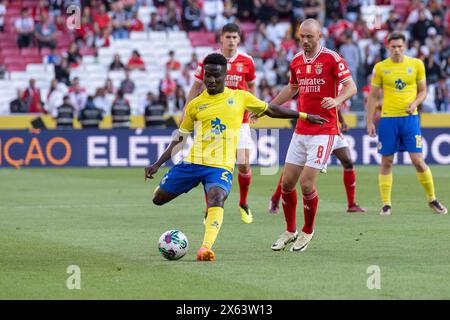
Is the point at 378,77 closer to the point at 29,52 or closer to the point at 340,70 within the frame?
the point at 340,70

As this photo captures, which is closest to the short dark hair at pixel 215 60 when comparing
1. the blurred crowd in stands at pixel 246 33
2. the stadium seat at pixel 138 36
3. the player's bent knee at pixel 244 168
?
the player's bent knee at pixel 244 168

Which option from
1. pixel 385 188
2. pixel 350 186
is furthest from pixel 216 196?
pixel 350 186

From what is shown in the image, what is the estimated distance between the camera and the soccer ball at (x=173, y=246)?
10305 millimetres

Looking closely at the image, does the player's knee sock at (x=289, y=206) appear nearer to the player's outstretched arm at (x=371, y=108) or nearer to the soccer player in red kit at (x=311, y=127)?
the soccer player in red kit at (x=311, y=127)

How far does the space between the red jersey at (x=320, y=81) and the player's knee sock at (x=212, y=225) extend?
1647mm

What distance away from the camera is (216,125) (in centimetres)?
1070

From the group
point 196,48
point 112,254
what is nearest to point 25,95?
point 196,48

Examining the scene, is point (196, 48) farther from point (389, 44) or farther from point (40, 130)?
point (389, 44)

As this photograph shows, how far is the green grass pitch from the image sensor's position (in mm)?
8602

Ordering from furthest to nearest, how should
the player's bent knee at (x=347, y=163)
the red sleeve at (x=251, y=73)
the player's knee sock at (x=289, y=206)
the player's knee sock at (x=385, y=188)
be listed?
the player's bent knee at (x=347, y=163)
the player's knee sock at (x=385, y=188)
the red sleeve at (x=251, y=73)
the player's knee sock at (x=289, y=206)

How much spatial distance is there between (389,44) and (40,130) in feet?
42.9

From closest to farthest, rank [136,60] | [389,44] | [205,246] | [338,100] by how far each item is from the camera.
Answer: [205,246] < [338,100] < [389,44] < [136,60]

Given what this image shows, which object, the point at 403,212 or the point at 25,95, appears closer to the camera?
the point at 403,212

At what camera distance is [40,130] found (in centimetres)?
2669
